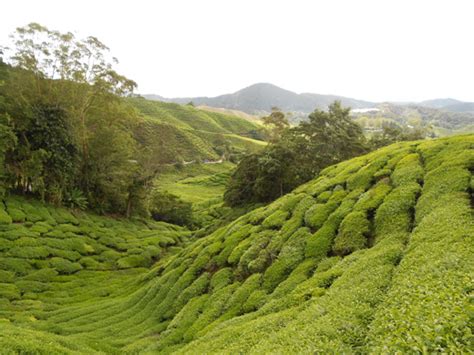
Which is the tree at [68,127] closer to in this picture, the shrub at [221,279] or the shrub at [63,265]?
the shrub at [63,265]

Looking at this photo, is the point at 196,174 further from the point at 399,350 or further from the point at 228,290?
the point at 399,350

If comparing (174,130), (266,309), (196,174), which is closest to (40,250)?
(266,309)

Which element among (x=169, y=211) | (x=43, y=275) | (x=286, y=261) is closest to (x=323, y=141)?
(x=286, y=261)

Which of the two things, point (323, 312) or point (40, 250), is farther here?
point (40, 250)

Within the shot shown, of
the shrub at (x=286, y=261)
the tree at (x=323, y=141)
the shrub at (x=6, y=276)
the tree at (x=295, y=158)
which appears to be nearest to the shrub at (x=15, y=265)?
the shrub at (x=6, y=276)

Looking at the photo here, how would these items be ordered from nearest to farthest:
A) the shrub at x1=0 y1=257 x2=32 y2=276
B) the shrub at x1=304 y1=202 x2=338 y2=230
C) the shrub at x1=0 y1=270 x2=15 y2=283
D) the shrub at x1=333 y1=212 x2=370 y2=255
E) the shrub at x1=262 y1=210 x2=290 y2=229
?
1. the shrub at x1=333 y1=212 x2=370 y2=255
2. the shrub at x1=304 y1=202 x2=338 y2=230
3. the shrub at x1=262 y1=210 x2=290 y2=229
4. the shrub at x1=0 y1=270 x2=15 y2=283
5. the shrub at x1=0 y1=257 x2=32 y2=276

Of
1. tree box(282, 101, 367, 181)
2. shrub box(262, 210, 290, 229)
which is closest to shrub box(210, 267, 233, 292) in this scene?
shrub box(262, 210, 290, 229)

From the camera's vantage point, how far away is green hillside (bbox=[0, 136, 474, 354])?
991cm

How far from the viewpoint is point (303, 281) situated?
16906 millimetres

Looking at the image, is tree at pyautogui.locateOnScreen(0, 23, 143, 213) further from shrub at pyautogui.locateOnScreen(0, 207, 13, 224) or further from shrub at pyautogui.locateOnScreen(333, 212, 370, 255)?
shrub at pyautogui.locateOnScreen(333, 212, 370, 255)

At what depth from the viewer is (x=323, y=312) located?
1212 cm

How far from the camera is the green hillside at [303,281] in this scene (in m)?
9.91

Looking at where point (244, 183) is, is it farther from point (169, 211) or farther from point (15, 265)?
point (15, 265)

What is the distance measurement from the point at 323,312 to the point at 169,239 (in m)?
41.6
